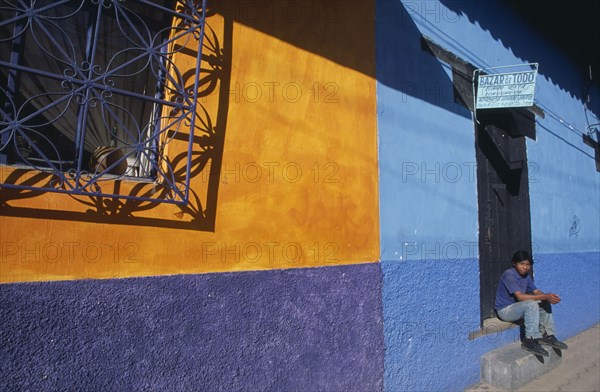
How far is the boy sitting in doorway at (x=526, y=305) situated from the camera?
454 cm

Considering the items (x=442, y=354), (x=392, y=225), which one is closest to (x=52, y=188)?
(x=392, y=225)

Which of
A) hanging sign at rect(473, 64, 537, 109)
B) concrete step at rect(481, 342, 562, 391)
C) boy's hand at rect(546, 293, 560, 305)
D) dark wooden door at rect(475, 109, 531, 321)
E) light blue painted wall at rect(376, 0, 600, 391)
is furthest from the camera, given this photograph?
dark wooden door at rect(475, 109, 531, 321)

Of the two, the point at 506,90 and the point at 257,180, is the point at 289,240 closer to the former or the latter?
the point at 257,180

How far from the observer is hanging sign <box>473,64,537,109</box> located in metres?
4.26

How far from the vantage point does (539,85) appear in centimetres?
602

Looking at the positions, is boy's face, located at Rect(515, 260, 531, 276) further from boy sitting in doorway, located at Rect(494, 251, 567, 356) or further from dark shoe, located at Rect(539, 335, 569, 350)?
dark shoe, located at Rect(539, 335, 569, 350)

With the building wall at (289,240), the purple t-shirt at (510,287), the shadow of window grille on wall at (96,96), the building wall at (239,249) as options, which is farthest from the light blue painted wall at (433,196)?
the shadow of window grille on wall at (96,96)

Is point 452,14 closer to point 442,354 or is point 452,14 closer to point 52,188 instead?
point 442,354

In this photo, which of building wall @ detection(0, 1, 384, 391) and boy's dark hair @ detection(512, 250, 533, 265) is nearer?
building wall @ detection(0, 1, 384, 391)

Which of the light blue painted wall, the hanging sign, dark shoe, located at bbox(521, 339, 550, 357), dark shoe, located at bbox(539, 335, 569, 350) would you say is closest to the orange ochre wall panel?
the light blue painted wall

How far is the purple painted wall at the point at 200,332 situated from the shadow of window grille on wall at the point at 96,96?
0.57m

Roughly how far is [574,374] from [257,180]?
4.32 metres

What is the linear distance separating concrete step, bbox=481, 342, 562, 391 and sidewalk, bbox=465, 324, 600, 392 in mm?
66

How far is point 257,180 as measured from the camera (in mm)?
2887
